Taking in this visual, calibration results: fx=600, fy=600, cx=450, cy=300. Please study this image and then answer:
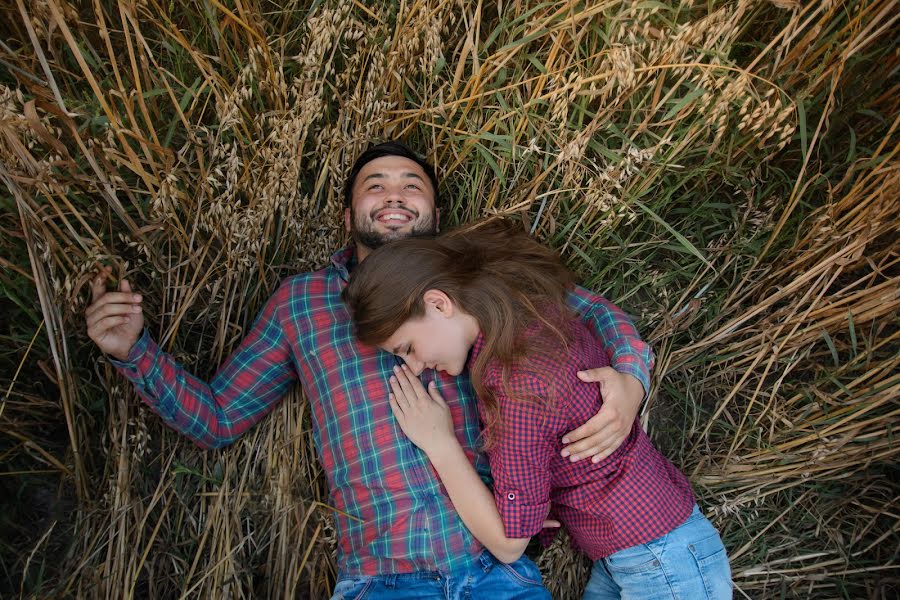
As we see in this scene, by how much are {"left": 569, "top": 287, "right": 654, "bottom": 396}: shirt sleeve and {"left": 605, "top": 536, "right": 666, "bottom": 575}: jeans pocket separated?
46 centimetres

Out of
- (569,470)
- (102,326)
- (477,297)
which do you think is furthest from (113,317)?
(569,470)

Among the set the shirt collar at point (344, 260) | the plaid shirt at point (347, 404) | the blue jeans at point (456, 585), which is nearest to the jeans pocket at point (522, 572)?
the blue jeans at point (456, 585)

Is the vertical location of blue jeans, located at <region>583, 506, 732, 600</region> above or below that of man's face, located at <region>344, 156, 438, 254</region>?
below

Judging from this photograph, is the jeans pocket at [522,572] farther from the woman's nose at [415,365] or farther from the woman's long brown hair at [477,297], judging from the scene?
the woman's nose at [415,365]

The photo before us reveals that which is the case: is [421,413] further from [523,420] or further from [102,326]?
[102,326]

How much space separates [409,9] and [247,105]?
670mm

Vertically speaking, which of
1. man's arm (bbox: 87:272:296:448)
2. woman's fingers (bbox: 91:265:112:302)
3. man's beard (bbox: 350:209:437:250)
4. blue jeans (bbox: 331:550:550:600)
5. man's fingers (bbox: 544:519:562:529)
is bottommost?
blue jeans (bbox: 331:550:550:600)

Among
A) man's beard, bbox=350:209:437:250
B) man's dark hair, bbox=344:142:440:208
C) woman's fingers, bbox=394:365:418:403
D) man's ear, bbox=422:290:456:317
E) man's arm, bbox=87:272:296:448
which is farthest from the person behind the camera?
man's dark hair, bbox=344:142:440:208

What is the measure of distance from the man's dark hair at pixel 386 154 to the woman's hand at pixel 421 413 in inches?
26.6

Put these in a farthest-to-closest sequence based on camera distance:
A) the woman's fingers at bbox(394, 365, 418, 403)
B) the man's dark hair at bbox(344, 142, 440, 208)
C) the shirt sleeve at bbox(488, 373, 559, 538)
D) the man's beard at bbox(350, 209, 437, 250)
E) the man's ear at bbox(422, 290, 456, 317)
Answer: the man's dark hair at bbox(344, 142, 440, 208)
the man's beard at bbox(350, 209, 437, 250)
the woman's fingers at bbox(394, 365, 418, 403)
the man's ear at bbox(422, 290, 456, 317)
the shirt sleeve at bbox(488, 373, 559, 538)

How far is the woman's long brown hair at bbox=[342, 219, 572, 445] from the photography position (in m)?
1.71

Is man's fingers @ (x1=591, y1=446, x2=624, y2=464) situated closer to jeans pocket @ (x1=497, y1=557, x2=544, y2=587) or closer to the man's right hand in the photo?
jeans pocket @ (x1=497, y1=557, x2=544, y2=587)

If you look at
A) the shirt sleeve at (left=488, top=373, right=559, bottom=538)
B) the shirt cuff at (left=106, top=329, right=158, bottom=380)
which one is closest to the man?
the shirt cuff at (left=106, top=329, right=158, bottom=380)

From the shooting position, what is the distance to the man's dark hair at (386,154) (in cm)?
216
